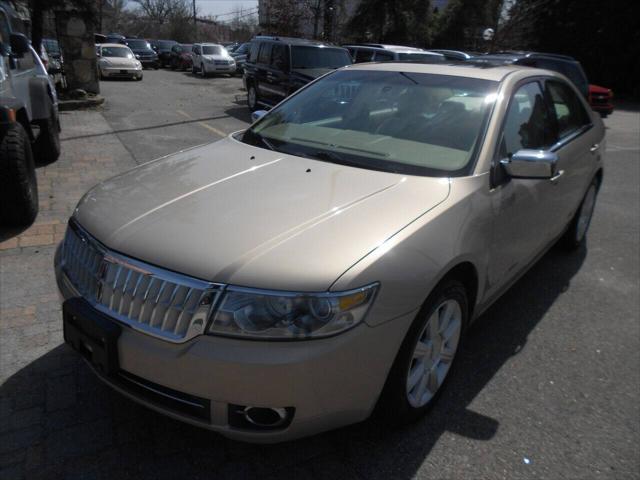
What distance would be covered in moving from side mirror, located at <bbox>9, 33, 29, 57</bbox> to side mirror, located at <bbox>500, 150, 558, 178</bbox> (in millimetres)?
5561

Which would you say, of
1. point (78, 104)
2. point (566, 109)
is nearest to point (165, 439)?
point (566, 109)

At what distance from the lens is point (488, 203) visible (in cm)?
272

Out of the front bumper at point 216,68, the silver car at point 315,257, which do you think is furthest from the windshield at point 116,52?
the silver car at point 315,257

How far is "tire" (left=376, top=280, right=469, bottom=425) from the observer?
225 cm

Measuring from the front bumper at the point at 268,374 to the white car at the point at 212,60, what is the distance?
78.9 ft

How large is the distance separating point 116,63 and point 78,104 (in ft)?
32.3

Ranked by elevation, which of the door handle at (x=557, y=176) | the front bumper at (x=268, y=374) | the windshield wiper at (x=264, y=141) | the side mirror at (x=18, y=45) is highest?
the side mirror at (x=18, y=45)

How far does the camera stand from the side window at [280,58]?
11797 mm

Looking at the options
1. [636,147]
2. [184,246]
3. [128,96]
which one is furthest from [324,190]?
[128,96]

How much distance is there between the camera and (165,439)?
240cm

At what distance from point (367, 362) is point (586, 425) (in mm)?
1435

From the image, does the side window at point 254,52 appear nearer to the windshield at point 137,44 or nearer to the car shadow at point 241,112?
the car shadow at point 241,112

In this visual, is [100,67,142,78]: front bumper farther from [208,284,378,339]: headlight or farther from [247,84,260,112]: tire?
[208,284,378,339]: headlight

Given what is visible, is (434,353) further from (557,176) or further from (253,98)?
(253,98)
